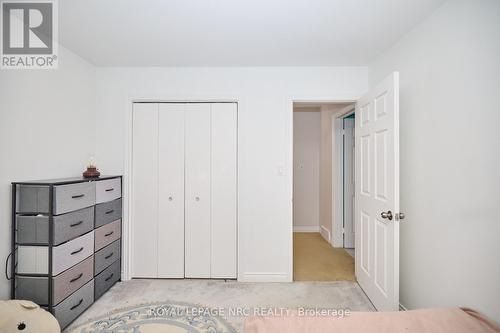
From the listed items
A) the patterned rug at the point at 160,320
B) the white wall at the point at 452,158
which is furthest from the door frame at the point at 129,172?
the white wall at the point at 452,158

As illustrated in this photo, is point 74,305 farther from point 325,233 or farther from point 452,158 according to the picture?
point 325,233

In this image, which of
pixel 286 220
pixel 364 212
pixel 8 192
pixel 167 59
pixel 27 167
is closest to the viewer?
pixel 8 192

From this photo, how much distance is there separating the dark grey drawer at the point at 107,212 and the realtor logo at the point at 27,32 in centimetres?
136

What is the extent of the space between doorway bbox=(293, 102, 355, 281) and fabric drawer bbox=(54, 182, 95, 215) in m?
2.47

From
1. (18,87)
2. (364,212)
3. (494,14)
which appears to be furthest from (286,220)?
(18,87)

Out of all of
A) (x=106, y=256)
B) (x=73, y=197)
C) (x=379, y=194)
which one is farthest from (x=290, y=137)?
(x=106, y=256)

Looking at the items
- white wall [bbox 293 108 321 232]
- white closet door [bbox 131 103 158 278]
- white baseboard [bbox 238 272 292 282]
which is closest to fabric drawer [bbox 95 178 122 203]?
white closet door [bbox 131 103 158 278]

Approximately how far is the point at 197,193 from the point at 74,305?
147cm

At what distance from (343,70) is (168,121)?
6.99ft

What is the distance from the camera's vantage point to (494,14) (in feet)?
4.71

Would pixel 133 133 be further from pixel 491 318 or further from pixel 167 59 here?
pixel 491 318

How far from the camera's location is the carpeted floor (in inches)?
93.1

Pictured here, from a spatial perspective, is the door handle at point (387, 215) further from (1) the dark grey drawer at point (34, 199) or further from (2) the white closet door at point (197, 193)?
(1) the dark grey drawer at point (34, 199)

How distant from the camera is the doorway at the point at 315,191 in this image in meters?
3.58
